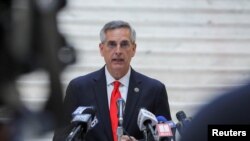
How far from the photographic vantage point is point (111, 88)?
3.98 meters

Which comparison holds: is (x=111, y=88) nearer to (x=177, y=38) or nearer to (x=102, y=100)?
(x=102, y=100)

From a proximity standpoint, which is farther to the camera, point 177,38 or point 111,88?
point 177,38

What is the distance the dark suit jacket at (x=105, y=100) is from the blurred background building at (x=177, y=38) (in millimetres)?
3081

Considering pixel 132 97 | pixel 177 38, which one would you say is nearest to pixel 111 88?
pixel 132 97

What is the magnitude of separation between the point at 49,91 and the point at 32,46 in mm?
545

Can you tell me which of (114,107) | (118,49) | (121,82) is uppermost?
(118,49)

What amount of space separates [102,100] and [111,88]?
0.48 ft

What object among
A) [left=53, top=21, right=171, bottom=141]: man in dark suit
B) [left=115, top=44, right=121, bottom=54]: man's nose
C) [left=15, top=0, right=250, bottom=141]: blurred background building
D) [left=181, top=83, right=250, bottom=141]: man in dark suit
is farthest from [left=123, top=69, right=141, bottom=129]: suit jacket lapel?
[left=15, top=0, right=250, bottom=141]: blurred background building

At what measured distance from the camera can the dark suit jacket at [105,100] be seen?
371 cm

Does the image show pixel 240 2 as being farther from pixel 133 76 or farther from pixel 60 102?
pixel 133 76

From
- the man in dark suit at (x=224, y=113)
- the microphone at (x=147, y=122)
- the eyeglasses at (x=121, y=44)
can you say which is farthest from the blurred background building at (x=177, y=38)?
the man in dark suit at (x=224, y=113)

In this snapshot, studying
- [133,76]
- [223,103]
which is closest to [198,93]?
[133,76]

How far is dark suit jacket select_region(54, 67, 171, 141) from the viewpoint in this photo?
3709 mm

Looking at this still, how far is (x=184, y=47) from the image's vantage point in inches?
287
